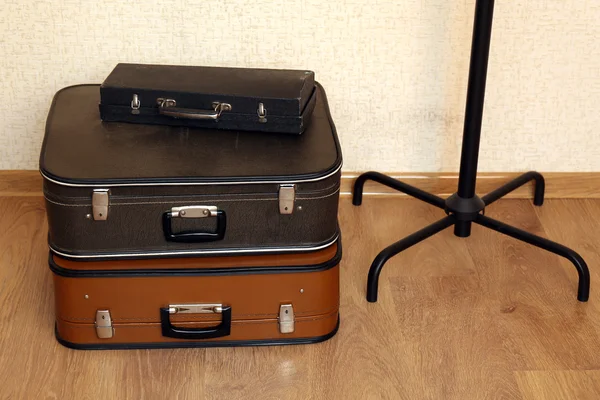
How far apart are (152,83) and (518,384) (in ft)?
2.98

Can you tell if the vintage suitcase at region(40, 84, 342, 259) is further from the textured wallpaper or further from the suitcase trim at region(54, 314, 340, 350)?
the textured wallpaper

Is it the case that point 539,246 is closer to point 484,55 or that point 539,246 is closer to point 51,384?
point 484,55

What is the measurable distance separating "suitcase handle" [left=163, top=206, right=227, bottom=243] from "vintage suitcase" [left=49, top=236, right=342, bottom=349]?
52 millimetres

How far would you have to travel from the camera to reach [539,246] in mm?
1963

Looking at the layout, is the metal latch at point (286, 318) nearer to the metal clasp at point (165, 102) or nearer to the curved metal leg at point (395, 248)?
the curved metal leg at point (395, 248)

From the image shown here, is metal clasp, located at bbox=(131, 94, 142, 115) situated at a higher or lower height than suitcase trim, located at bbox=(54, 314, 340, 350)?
higher

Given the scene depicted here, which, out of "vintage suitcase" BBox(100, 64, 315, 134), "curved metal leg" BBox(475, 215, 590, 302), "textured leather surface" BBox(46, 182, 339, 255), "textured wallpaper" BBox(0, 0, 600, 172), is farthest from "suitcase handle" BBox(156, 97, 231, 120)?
"curved metal leg" BBox(475, 215, 590, 302)

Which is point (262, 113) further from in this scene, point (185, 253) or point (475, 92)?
point (475, 92)

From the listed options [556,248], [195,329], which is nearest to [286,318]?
[195,329]

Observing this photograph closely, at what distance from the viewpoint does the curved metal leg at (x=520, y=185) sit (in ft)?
6.91

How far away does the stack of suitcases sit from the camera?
65.5 inches

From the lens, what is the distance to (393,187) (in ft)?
7.13

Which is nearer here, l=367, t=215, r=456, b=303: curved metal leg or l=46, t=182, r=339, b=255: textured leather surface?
l=46, t=182, r=339, b=255: textured leather surface

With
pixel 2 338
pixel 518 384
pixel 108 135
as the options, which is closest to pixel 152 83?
pixel 108 135
